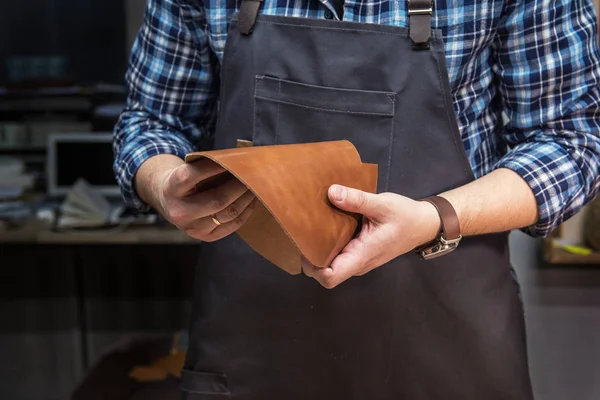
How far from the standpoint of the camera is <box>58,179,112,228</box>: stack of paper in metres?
2.13

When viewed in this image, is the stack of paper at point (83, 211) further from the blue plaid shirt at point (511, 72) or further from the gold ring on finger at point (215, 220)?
the gold ring on finger at point (215, 220)

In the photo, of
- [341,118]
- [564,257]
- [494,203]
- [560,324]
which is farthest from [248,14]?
[560,324]

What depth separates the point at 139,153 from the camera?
1038mm

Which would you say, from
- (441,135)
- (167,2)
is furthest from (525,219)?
(167,2)

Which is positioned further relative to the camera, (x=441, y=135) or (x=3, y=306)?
(x=3, y=306)

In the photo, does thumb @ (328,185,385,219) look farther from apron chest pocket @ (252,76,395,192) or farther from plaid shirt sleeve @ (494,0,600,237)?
plaid shirt sleeve @ (494,0,600,237)

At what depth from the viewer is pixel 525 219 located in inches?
37.0

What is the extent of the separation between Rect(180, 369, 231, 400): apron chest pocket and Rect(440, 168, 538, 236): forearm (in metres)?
0.40

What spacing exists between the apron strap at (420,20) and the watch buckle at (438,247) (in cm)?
25

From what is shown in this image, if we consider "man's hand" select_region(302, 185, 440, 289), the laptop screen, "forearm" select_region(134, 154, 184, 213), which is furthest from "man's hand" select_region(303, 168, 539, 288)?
the laptop screen

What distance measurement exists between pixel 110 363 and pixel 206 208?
166 centimetres

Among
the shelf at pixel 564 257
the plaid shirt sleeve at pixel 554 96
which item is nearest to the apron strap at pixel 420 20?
the plaid shirt sleeve at pixel 554 96

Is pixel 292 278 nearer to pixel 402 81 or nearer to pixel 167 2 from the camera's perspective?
pixel 402 81

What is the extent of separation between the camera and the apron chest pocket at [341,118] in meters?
0.92
